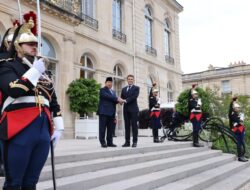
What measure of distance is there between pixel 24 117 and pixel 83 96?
10.5 m

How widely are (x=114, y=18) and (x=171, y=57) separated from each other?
789 centimetres

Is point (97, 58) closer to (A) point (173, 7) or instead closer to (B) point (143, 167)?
(B) point (143, 167)

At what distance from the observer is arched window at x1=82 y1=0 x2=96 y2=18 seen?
52.9 feet

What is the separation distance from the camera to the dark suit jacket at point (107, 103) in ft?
26.0

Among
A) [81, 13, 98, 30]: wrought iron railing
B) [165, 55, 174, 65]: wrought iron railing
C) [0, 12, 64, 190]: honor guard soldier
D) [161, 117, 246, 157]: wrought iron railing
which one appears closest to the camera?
[0, 12, 64, 190]: honor guard soldier

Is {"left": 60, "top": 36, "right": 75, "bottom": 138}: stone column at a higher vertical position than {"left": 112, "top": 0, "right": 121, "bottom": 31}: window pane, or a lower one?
lower

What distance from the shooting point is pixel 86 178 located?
5051 millimetres

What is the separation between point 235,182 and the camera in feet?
24.5

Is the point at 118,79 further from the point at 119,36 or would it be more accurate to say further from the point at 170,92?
the point at 170,92

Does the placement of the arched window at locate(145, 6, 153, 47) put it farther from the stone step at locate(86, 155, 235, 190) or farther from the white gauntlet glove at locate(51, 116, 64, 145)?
the white gauntlet glove at locate(51, 116, 64, 145)

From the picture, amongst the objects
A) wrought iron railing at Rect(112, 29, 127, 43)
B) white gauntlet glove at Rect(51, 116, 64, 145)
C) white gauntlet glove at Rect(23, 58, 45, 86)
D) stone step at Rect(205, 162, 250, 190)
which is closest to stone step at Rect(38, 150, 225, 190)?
stone step at Rect(205, 162, 250, 190)

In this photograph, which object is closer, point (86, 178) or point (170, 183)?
point (86, 178)

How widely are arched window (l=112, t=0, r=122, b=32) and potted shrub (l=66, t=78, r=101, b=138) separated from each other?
6184 mm

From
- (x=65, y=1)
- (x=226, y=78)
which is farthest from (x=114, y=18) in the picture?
(x=226, y=78)
